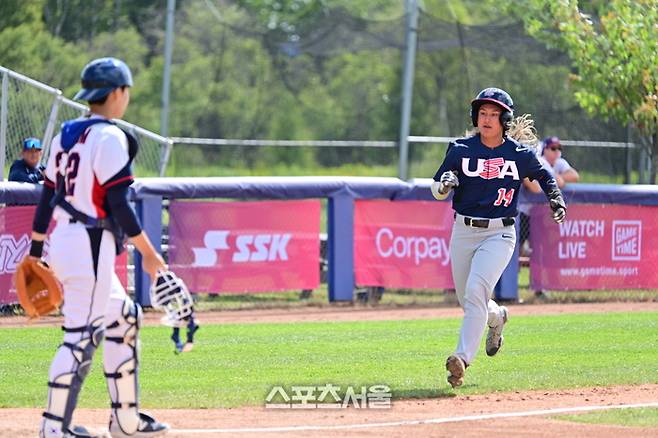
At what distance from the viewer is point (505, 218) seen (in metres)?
8.67

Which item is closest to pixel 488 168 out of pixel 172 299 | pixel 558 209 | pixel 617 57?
pixel 558 209

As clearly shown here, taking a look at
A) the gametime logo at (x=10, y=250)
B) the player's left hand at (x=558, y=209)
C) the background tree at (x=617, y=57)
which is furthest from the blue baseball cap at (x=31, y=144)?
the background tree at (x=617, y=57)

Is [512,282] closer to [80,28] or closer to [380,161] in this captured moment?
[80,28]

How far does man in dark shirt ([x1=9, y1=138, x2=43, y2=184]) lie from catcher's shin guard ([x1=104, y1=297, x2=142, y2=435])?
25.6 feet

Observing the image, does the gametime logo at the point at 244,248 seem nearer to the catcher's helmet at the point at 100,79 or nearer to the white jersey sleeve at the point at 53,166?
the white jersey sleeve at the point at 53,166

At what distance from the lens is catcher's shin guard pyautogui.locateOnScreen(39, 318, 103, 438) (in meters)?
6.00

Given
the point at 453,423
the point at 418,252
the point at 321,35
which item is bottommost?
the point at 453,423

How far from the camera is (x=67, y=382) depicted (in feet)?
19.7

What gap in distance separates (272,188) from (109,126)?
30.1 ft

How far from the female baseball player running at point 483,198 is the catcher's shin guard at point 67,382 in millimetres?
3114

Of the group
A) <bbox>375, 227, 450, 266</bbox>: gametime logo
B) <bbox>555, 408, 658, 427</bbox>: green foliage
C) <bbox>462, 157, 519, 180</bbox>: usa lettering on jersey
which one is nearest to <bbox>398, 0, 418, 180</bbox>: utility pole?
<bbox>375, 227, 450, 266</bbox>: gametime logo

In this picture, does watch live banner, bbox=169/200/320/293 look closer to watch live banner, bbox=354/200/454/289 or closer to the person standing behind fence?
watch live banner, bbox=354/200/454/289

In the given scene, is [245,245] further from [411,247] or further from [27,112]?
[27,112]

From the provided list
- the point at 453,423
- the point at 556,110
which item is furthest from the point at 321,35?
the point at 453,423
